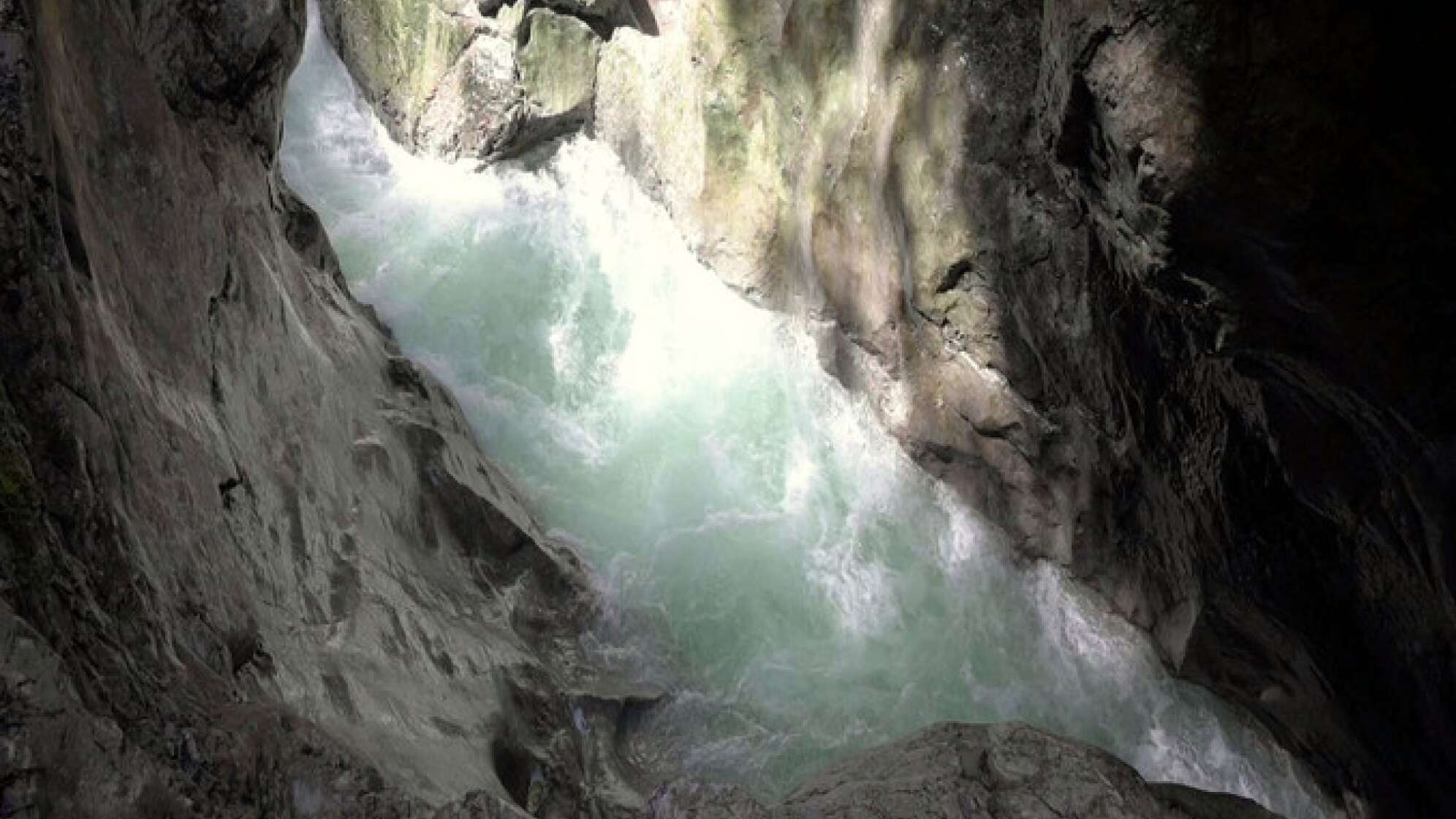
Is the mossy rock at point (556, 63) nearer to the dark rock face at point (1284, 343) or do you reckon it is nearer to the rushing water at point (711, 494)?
the rushing water at point (711, 494)

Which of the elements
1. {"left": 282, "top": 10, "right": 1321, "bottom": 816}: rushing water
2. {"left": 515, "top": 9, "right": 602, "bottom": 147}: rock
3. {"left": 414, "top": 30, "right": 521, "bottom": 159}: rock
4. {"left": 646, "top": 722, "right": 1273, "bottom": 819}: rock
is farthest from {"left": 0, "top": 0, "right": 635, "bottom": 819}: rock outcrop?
{"left": 515, "top": 9, "right": 602, "bottom": 147}: rock

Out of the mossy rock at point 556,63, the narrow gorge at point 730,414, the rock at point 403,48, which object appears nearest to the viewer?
the narrow gorge at point 730,414

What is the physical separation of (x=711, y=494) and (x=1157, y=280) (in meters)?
4.39

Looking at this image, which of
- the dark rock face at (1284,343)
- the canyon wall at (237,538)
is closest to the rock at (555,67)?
the canyon wall at (237,538)

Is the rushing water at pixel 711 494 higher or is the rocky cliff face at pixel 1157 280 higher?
the rocky cliff face at pixel 1157 280

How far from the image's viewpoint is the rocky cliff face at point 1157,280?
2.63m

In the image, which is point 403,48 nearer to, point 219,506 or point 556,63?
point 556,63

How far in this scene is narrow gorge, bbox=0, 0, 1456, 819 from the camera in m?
2.50

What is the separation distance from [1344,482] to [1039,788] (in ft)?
5.02

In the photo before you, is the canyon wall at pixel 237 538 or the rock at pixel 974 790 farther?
the rock at pixel 974 790

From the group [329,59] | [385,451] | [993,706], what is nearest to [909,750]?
[993,706]

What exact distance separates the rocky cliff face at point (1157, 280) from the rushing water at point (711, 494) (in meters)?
0.42

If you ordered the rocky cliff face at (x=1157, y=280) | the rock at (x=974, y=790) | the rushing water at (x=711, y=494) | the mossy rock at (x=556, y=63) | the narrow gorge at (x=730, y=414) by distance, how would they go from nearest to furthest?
the narrow gorge at (x=730, y=414), the rocky cliff face at (x=1157, y=280), the rock at (x=974, y=790), the rushing water at (x=711, y=494), the mossy rock at (x=556, y=63)

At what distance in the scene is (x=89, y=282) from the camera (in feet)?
8.59
